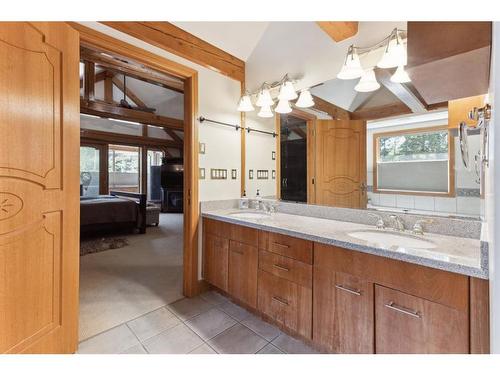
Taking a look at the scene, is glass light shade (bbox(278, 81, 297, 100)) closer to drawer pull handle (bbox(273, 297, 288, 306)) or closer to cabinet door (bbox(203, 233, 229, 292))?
cabinet door (bbox(203, 233, 229, 292))

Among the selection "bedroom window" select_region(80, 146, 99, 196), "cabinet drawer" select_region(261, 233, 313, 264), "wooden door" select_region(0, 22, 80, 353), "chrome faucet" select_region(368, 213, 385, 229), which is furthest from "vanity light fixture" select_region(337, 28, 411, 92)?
"bedroom window" select_region(80, 146, 99, 196)

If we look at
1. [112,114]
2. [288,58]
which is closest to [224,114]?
[288,58]

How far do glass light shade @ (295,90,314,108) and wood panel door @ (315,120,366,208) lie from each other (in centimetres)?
18

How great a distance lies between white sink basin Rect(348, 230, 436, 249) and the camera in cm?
126

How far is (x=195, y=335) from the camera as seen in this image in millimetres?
1631

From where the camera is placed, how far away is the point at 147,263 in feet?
10.0

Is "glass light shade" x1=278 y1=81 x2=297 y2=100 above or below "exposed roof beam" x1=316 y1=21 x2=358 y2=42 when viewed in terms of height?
below

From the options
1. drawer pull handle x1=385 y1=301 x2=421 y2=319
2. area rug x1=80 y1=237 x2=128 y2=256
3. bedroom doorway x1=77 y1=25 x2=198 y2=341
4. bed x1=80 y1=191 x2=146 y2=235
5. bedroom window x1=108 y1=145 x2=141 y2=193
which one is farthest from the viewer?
bedroom window x1=108 y1=145 x2=141 y2=193

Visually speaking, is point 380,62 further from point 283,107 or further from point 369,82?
point 283,107

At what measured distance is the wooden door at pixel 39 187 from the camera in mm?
1115

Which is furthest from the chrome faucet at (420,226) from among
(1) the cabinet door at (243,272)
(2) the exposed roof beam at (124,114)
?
(2) the exposed roof beam at (124,114)

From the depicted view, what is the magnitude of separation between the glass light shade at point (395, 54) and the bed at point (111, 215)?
4.49 metres

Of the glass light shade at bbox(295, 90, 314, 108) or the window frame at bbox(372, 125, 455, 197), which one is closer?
the window frame at bbox(372, 125, 455, 197)

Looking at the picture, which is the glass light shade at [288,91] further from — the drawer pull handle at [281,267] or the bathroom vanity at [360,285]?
the drawer pull handle at [281,267]
